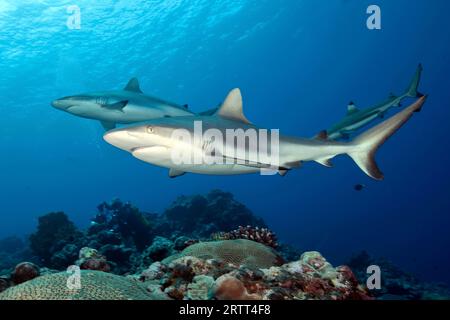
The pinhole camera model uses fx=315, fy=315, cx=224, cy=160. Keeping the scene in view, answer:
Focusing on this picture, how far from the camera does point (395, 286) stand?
53.5ft

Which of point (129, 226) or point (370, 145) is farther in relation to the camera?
point (129, 226)

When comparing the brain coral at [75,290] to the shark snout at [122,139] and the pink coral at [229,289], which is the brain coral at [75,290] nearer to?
the pink coral at [229,289]

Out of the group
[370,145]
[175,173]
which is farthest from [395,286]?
[175,173]

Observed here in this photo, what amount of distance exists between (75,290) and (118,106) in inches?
264

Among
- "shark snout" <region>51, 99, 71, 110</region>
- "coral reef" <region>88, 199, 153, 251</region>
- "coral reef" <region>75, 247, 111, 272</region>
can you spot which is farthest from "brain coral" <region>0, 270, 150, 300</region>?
"coral reef" <region>88, 199, 153, 251</region>

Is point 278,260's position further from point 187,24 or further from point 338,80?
point 338,80

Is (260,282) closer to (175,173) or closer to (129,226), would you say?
(175,173)

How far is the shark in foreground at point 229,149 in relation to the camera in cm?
481

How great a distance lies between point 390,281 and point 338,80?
84.2 metres

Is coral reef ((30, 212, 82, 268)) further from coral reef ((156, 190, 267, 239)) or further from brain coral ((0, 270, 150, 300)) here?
brain coral ((0, 270, 150, 300))

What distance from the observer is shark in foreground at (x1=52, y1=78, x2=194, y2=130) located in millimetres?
9578

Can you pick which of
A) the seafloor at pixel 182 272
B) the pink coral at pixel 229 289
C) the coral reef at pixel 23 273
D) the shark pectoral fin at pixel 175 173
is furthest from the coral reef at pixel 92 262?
the pink coral at pixel 229 289

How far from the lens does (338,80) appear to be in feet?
301

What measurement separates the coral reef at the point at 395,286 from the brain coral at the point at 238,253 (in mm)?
6175
